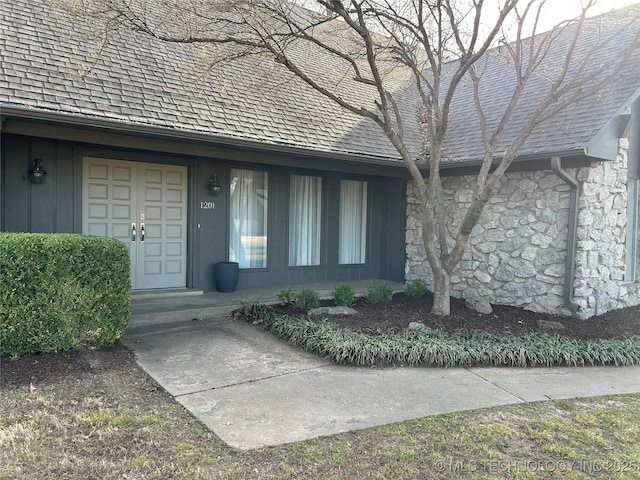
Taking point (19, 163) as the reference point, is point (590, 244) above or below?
below

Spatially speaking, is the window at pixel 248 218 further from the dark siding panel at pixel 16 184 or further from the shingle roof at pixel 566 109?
the shingle roof at pixel 566 109

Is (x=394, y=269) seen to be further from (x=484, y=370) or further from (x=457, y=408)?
(x=457, y=408)

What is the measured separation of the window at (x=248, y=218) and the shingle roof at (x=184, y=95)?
1390 millimetres

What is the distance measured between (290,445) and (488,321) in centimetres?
473

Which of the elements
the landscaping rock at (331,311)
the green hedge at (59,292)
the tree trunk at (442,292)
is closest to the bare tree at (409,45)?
the tree trunk at (442,292)

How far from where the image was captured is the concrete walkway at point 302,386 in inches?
142

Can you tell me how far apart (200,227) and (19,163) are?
2785 millimetres

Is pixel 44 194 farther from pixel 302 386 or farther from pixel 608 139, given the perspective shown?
pixel 608 139

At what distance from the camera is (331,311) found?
6941 millimetres

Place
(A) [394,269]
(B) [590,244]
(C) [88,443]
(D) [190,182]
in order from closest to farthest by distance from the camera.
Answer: (C) [88,443]
(B) [590,244]
(D) [190,182]
(A) [394,269]

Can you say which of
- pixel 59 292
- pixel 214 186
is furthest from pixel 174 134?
pixel 59 292

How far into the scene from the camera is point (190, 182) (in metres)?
8.07

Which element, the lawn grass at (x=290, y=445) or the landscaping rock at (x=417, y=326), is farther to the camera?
the landscaping rock at (x=417, y=326)

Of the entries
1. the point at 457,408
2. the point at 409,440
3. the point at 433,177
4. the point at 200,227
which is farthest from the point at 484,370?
the point at 200,227
